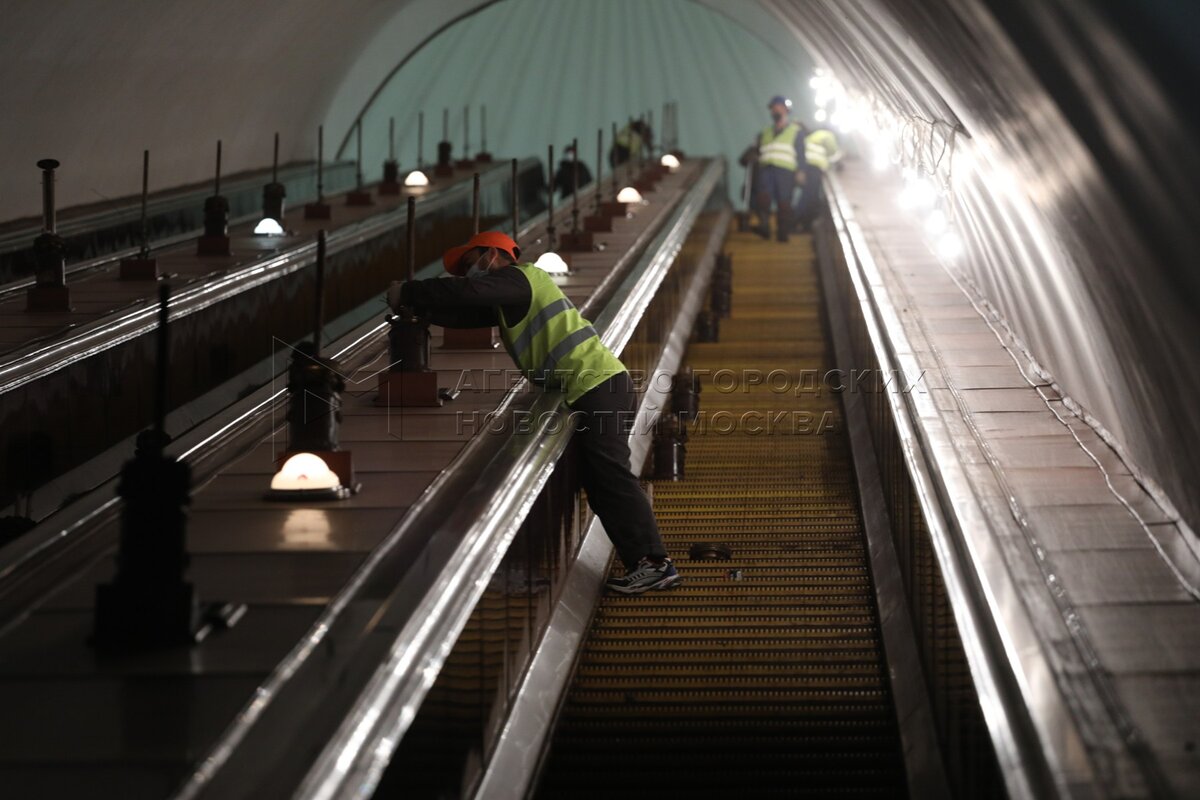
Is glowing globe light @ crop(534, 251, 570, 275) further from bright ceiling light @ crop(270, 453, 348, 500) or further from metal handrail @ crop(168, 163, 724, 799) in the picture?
bright ceiling light @ crop(270, 453, 348, 500)

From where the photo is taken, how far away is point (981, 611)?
4.19m

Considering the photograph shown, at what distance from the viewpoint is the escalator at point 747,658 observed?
17.0 ft

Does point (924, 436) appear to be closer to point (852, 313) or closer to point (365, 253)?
point (852, 313)

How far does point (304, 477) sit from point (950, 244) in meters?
6.98

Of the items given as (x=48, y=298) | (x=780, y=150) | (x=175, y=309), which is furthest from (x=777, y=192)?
(x=48, y=298)

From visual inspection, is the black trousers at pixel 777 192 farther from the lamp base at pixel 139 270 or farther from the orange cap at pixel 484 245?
the orange cap at pixel 484 245

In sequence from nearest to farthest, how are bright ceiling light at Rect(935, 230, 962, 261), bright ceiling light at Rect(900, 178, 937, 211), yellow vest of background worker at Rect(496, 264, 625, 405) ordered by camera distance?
yellow vest of background worker at Rect(496, 264, 625, 405) < bright ceiling light at Rect(935, 230, 962, 261) < bright ceiling light at Rect(900, 178, 937, 211)

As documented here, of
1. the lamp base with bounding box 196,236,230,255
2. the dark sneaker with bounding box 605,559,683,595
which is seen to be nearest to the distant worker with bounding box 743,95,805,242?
the lamp base with bounding box 196,236,230,255

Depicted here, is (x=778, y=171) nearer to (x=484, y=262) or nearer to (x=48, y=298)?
(x=48, y=298)

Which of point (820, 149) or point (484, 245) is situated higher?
point (820, 149)

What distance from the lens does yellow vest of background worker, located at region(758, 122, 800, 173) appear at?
1755 centimetres

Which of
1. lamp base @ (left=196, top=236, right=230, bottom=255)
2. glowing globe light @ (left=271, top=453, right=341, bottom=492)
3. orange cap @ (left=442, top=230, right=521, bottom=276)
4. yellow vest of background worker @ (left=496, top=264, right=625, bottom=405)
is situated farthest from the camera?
lamp base @ (left=196, top=236, right=230, bottom=255)

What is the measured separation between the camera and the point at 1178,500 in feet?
18.1

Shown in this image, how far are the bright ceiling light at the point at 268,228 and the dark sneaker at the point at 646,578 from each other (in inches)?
250
